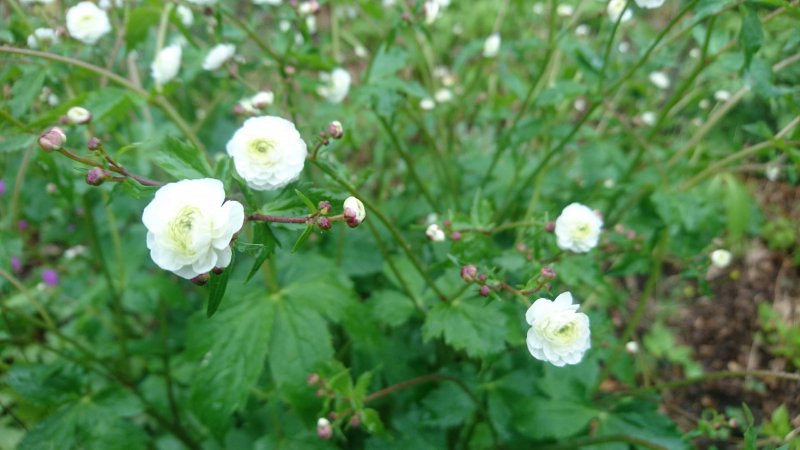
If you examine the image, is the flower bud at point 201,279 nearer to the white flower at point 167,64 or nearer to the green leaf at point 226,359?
the green leaf at point 226,359

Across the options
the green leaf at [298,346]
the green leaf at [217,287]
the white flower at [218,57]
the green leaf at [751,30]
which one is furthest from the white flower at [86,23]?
the green leaf at [751,30]

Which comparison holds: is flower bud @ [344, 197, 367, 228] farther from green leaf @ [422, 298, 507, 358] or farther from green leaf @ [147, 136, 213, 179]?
green leaf @ [422, 298, 507, 358]

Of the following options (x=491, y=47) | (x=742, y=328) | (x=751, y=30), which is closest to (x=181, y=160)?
(x=751, y=30)

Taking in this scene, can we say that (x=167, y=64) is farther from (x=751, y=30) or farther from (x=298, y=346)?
(x=751, y=30)

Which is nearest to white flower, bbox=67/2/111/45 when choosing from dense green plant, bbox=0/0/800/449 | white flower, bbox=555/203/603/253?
dense green plant, bbox=0/0/800/449

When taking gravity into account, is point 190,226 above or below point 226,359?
above

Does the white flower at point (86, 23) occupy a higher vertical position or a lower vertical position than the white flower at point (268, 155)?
higher

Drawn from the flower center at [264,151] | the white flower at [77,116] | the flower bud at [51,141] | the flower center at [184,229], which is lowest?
the flower center at [184,229]

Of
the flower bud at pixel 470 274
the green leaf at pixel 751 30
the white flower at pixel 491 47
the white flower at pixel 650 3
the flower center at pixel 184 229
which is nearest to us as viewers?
the flower center at pixel 184 229
